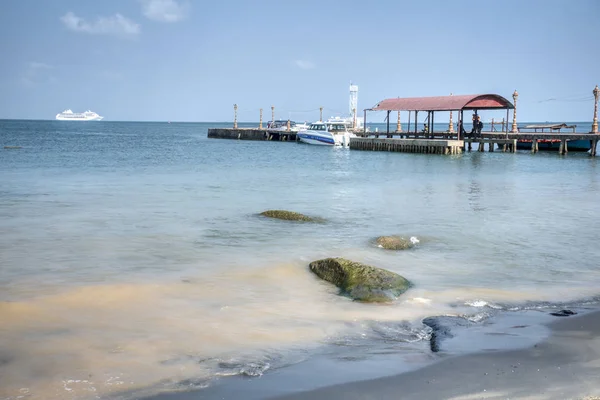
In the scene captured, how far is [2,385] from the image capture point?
21.1ft

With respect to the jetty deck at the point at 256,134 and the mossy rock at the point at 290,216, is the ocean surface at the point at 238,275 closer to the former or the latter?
the mossy rock at the point at 290,216

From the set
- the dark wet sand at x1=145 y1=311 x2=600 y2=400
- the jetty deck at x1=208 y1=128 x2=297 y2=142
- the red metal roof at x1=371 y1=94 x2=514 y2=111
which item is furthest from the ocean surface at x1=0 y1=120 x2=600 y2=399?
the jetty deck at x1=208 y1=128 x2=297 y2=142

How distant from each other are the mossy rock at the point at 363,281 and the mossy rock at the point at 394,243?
3.26 metres

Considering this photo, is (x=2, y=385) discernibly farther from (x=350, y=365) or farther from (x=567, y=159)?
(x=567, y=159)

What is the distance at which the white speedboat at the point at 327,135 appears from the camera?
64.8 m

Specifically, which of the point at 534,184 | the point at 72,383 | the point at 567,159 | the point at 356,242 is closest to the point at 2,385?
the point at 72,383

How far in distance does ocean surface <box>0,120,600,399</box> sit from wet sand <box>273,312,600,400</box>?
410mm

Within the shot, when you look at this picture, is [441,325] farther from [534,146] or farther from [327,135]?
[327,135]

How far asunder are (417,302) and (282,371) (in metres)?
3.45

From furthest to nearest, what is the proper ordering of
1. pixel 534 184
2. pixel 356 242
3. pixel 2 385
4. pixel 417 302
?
pixel 534 184 → pixel 356 242 → pixel 417 302 → pixel 2 385

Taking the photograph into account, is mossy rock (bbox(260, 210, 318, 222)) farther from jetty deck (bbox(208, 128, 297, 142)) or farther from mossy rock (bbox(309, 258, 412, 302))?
jetty deck (bbox(208, 128, 297, 142))

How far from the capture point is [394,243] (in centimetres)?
1397

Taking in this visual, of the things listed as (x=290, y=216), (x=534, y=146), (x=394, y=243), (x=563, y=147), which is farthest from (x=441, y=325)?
(x=534, y=146)

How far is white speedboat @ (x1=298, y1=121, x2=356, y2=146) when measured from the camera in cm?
6475
